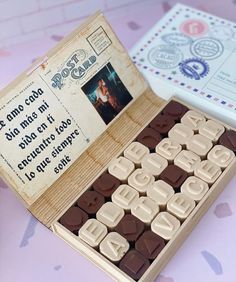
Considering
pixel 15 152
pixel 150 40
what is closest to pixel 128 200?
pixel 15 152

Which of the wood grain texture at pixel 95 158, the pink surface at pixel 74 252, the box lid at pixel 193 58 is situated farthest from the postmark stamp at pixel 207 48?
the pink surface at pixel 74 252

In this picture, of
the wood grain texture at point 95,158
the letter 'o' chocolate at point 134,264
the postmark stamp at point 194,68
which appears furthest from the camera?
the postmark stamp at point 194,68

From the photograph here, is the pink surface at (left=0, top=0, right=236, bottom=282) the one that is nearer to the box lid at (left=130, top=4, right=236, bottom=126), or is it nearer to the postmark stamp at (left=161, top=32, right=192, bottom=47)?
the box lid at (left=130, top=4, right=236, bottom=126)

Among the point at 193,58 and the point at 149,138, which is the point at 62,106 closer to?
the point at 149,138

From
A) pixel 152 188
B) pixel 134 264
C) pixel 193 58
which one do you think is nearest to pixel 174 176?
pixel 152 188

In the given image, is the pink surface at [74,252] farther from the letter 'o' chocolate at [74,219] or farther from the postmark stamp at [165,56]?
the postmark stamp at [165,56]
